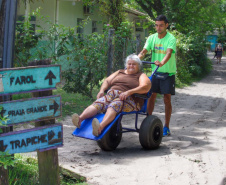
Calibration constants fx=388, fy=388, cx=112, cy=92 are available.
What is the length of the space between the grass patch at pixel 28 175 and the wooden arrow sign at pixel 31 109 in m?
0.80

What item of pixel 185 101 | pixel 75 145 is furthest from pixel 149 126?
pixel 185 101

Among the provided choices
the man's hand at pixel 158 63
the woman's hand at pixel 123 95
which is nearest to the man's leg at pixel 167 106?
the man's hand at pixel 158 63

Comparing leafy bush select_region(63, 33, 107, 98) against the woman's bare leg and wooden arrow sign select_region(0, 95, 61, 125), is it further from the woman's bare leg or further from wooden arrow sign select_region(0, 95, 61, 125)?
wooden arrow sign select_region(0, 95, 61, 125)

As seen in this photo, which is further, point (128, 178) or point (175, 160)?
point (175, 160)

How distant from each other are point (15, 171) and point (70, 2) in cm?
1451

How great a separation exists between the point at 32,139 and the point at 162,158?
2402 millimetres

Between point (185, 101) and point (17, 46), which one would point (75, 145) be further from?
point (185, 101)

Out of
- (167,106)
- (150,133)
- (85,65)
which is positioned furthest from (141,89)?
(85,65)

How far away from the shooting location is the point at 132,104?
5.79 meters

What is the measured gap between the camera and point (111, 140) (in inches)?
229

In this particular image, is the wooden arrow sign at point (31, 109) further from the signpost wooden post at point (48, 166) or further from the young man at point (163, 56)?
the young man at point (163, 56)

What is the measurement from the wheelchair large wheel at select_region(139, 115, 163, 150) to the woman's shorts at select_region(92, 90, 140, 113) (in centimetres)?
29

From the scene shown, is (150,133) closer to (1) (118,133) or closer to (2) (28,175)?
(1) (118,133)

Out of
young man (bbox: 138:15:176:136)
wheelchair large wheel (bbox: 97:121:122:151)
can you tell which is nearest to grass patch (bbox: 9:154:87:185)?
wheelchair large wheel (bbox: 97:121:122:151)
